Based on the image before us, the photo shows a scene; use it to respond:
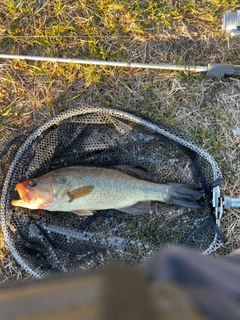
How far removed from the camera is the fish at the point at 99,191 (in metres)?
2.35

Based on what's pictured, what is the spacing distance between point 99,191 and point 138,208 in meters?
0.31

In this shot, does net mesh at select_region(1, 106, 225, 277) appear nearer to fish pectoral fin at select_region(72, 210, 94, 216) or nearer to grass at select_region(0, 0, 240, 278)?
fish pectoral fin at select_region(72, 210, 94, 216)

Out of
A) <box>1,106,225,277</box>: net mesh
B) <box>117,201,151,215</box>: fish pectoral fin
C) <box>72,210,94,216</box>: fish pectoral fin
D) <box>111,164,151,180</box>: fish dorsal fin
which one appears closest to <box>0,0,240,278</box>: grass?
<box>1,106,225,277</box>: net mesh

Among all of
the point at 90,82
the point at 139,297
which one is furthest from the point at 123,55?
the point at 139,297

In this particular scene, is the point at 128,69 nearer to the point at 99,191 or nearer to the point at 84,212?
the point at 99,191

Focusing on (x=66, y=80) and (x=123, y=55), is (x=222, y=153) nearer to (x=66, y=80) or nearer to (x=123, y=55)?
(x=123, y=55)

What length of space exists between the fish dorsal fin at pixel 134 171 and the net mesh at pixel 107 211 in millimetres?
58

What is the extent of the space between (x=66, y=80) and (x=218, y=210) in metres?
1.46

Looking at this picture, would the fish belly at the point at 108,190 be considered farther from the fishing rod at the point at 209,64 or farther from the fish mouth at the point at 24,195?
the fishing rod at the point at 209,64

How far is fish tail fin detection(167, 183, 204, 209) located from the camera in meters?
2.48

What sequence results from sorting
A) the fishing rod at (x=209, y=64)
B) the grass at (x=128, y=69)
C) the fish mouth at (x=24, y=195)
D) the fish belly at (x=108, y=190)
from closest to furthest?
the fish mouth at (x=24, y=195)
the fish belly at (x=108, y=190)
the fishing rod at (x=209, y=64)
the grass at (x=128, y=69)

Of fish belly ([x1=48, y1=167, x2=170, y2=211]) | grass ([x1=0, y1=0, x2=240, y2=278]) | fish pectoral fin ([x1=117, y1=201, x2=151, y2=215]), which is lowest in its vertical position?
fish pectoral fin ([x1=117, y1=201, x2=151, y2=215])

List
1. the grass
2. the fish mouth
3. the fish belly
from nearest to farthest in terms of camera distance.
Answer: the fish mouth → the fish belly → the grass

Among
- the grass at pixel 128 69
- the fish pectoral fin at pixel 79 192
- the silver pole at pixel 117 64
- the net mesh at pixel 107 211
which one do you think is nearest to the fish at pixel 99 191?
the fish pectoral fin at pixel 79 192
